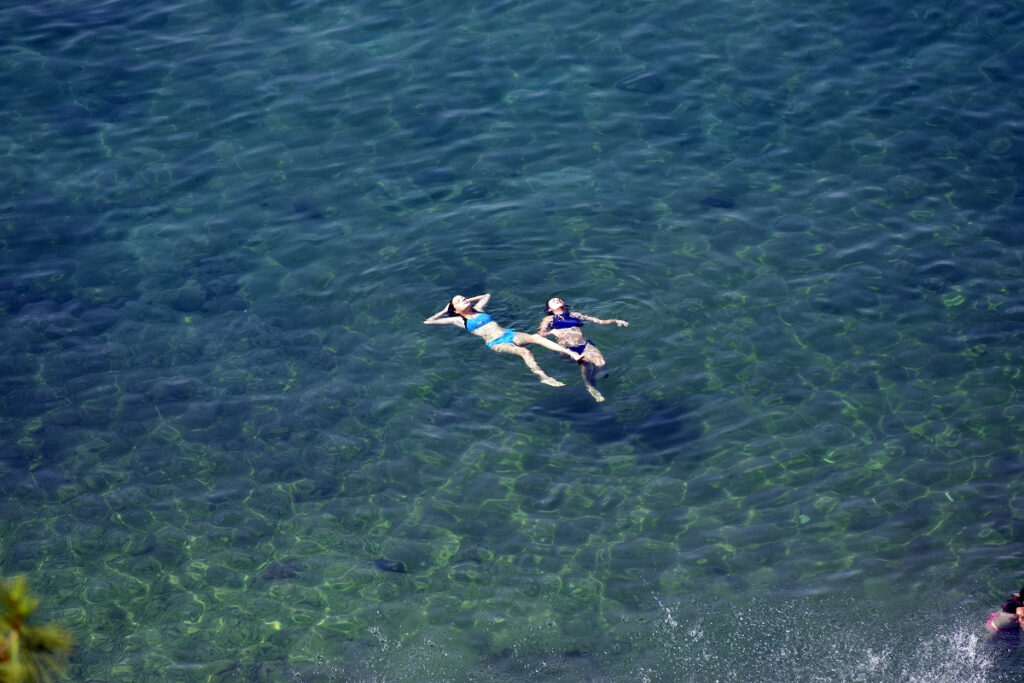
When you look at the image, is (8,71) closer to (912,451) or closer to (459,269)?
(459,269)

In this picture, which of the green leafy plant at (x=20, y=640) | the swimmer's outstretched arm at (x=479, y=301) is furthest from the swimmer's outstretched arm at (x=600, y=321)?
the green leafy plant at (x=20, y=640)

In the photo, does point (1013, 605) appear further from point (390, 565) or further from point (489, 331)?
point (489, 331)

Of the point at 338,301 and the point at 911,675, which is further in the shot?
the point at 338,301

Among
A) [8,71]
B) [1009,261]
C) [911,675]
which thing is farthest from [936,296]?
[8,71]

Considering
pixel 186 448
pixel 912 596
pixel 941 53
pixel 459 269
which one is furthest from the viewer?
pixel 941 53

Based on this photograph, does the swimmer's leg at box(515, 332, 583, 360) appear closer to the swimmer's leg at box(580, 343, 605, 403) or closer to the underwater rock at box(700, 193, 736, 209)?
the swimmer's leg at box(580, 343, 605, 403)

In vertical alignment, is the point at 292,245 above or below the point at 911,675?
above

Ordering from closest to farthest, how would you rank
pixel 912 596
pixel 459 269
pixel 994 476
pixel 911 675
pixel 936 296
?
1. pixel 911 675
2. pixel 912 596
3. pixel 994 476
4. pixel 936 296
5. pixel 459 269

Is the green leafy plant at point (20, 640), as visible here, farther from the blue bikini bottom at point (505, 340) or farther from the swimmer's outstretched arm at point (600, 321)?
the swimmer's outstretched arm at point (600, 321)
